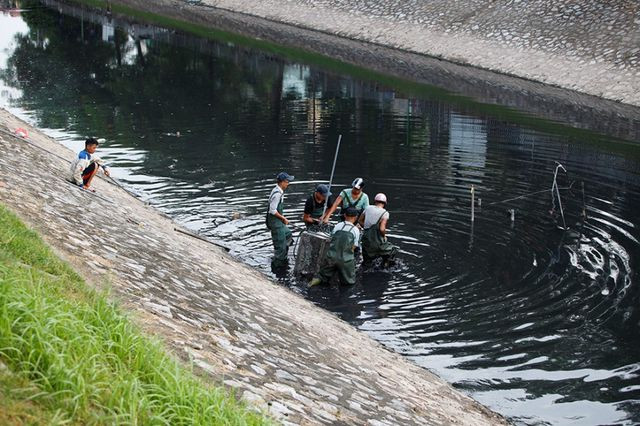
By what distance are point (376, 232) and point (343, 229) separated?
1.65 meters

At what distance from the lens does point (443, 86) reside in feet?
157

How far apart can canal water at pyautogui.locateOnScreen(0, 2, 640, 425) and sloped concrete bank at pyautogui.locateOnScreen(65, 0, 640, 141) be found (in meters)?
3.09

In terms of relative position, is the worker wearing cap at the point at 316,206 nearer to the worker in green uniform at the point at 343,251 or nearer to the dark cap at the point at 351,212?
the worker in green uniform at the point at 343,251

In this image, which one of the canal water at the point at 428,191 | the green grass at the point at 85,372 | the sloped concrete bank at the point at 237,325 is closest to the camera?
the green grass at the point at 85,372

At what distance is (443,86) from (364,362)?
35.4 metres

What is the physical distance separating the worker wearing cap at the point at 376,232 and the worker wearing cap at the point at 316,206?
100cm

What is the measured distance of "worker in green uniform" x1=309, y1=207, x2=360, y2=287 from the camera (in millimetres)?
18516

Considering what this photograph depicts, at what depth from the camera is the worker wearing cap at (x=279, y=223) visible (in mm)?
19625

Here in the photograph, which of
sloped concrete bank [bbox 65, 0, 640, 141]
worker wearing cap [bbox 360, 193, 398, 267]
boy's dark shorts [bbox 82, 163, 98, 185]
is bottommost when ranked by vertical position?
worker wearing cap [bbox 360, 193, 398, 267]

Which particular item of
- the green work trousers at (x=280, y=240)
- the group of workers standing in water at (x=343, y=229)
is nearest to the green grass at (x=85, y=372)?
the group of workers standing in water at (x=343, y=229)

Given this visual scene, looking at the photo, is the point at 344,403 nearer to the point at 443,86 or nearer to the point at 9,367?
the point at 9,367

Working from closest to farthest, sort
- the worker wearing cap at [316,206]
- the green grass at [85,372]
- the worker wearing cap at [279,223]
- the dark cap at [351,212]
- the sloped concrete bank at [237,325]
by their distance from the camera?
the green grass at [85,372], the sloped concrete bank at [237,325], the dark cap at [351,212], the worker wearing cap at [279,223], the worker wearing cap at [316,206]

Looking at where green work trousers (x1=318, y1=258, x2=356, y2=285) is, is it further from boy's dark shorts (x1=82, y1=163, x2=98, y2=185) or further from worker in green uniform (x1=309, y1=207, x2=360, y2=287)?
boy's dark shorts (x1=82, y1=163, x2=98, y2=185)

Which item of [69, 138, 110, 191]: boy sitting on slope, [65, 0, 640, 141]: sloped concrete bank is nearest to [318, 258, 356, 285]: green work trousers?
[69, 138, 110, 191]: boy sitting on slope
